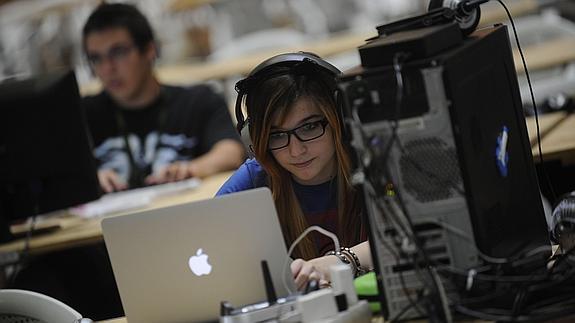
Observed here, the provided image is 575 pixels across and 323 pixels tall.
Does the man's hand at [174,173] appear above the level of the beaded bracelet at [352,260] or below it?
above

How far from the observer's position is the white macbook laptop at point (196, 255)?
6.19 ft

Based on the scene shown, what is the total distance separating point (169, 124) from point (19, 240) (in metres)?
0.88


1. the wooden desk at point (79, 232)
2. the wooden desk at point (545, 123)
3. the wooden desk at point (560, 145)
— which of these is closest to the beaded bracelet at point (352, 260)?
the wooden desk at point (560, 145)

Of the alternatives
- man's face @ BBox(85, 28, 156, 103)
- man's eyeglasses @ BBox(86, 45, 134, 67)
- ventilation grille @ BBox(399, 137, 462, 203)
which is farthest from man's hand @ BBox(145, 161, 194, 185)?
ventilation grille @ BBox(399, 137, 462, 203)

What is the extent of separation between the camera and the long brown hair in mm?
2303

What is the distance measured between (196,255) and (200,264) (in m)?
0.02

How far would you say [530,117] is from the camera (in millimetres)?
3570

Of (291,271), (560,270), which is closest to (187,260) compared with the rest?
(291,271)

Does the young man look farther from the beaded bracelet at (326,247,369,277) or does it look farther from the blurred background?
the blurred background

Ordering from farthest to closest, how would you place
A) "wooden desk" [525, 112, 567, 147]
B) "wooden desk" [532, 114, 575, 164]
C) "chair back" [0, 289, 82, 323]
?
"wooden desk" [525, 112, 567, 147]
"wooden desk" [532, 114, 575, 164]
"chair back" [0, 289, 82, 323]

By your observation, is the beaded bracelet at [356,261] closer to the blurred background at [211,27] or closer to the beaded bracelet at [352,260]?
the beaded bracelet at [352,260]

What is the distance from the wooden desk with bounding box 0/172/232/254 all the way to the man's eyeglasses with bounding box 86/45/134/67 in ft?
2.43

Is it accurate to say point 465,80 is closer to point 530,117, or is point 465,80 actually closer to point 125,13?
point 530,117

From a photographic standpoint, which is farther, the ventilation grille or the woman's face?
the woman's face
